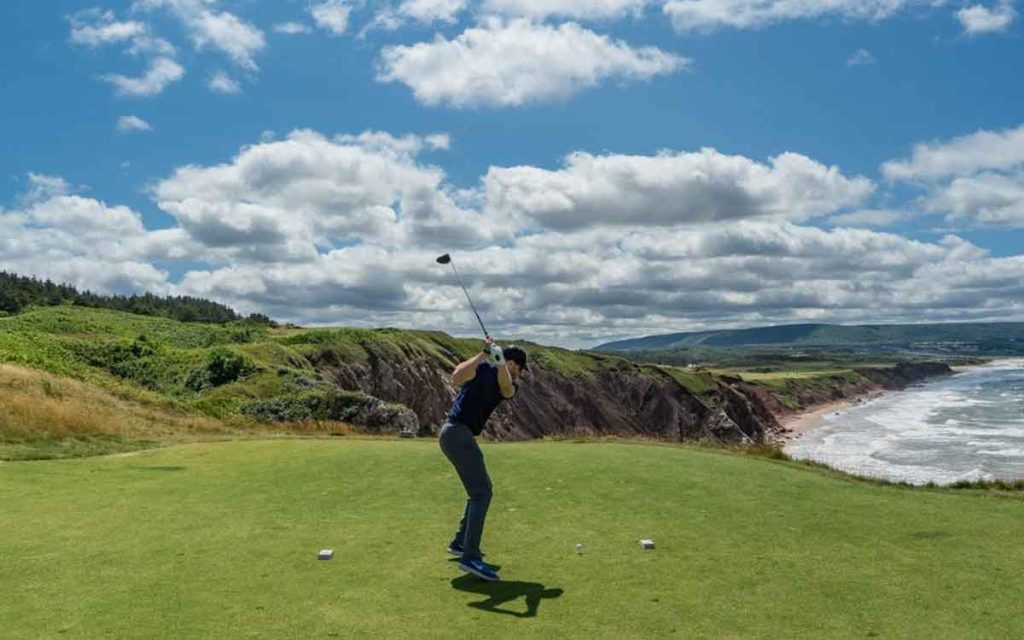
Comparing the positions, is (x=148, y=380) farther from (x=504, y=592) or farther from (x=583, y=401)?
(x=583, y=401)

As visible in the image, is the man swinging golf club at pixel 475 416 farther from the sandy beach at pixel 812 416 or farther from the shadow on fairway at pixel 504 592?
the sandy beach at pixel 812 416

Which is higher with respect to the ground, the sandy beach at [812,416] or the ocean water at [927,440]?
the ocean water at [927,440]

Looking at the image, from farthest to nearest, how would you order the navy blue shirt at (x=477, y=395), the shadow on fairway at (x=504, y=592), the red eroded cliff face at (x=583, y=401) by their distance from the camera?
1. the red eroded cliff face at (x=583, y=401)
2. the navy blue shirt at (x=477, y=395)
3. the shadow on fairway at (x=504, y=592)

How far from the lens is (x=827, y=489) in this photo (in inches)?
546

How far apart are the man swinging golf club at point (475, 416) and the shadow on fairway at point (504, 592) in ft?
A: 1.86

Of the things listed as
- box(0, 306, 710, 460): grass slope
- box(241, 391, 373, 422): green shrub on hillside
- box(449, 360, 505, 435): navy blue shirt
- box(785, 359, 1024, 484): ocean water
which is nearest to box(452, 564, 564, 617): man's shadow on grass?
box(449, 360, 505, 435): navy blue shirt

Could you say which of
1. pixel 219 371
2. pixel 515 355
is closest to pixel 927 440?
pixel 219 371

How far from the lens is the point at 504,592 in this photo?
8125 mm

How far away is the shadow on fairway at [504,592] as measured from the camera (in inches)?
299

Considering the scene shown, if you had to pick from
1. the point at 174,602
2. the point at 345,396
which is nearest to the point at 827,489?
the point at 174,602

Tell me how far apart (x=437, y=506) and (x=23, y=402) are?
52.3ft

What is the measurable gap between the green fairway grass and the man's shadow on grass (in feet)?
0.10

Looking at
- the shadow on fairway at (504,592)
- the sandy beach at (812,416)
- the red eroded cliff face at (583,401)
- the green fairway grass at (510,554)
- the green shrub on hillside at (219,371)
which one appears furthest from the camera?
the sandy beach at (812,416)

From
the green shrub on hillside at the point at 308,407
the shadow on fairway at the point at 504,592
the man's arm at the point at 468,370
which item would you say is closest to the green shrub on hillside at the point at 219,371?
the green shrub on hillside at the point at 308,407
